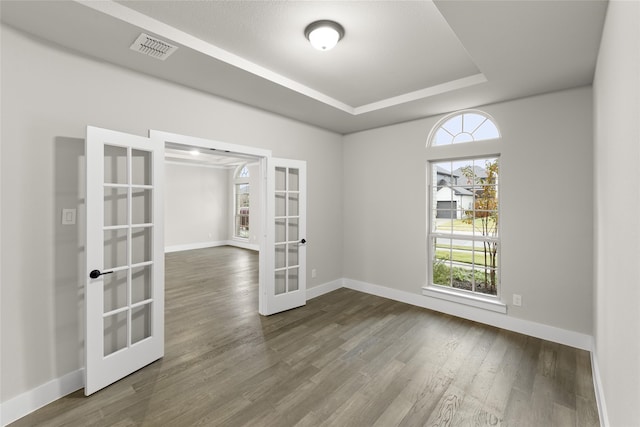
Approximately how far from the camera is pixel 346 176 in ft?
16.4

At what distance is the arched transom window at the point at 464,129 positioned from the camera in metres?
3.52

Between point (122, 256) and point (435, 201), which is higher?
point (435, 201)

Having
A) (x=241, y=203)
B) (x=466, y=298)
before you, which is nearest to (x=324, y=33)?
(x=466, y=298)

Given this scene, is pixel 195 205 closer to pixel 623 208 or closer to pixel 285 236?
pixel 285 236

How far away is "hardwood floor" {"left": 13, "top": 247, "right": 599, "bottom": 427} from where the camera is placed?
78.0 inches

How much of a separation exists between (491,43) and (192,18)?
2212 mm

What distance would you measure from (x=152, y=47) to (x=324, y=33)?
135cm

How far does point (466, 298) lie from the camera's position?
3.63m

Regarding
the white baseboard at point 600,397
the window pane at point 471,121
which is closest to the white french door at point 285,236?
the window pane at point 471,121

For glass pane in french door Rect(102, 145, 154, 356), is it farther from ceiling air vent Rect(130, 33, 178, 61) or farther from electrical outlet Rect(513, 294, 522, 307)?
electrical outlet Rect(513, 294, 522, 307)

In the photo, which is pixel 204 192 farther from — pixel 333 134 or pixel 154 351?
pixel 154 351

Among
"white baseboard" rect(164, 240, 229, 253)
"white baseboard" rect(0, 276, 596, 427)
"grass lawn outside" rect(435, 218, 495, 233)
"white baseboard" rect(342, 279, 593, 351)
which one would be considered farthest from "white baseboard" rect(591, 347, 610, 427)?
"white baseboard" rect(164, 240, 229, 253)

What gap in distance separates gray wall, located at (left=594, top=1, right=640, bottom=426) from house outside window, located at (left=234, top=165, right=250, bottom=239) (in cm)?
879

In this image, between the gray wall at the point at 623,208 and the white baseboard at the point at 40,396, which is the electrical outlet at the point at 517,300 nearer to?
the gray wall at the point at 623,208
